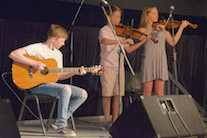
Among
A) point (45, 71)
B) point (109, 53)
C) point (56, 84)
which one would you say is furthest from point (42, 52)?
point (109, 53)

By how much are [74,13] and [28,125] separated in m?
1.63

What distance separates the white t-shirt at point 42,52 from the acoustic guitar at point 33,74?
56mm

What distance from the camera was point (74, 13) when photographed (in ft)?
11.9

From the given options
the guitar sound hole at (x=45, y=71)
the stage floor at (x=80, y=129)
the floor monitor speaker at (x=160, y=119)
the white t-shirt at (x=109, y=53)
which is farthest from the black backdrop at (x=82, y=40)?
the floor monitor speaker at (x=160, y=119)

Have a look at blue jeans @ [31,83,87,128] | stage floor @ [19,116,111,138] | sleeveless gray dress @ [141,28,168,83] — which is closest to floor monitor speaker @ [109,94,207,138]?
blue jeans @ [31,83,87,128]

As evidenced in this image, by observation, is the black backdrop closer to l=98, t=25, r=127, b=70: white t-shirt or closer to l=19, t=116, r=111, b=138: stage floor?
l=19, t=116, r=111, b=138: stage floor

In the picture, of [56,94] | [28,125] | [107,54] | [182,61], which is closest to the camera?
[56,94]

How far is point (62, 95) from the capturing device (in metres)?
2.55

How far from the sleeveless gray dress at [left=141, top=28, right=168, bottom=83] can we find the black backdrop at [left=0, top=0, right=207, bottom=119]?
0.91 meters

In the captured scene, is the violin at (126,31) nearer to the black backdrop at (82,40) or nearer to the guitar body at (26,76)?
the black backdrop at (82,40)

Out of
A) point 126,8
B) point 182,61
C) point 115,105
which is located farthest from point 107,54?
point 182,61

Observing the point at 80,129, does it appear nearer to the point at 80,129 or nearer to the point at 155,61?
the point at 80,129

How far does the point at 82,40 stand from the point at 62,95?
1416 mm

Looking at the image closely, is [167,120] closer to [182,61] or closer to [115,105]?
[115,105]
